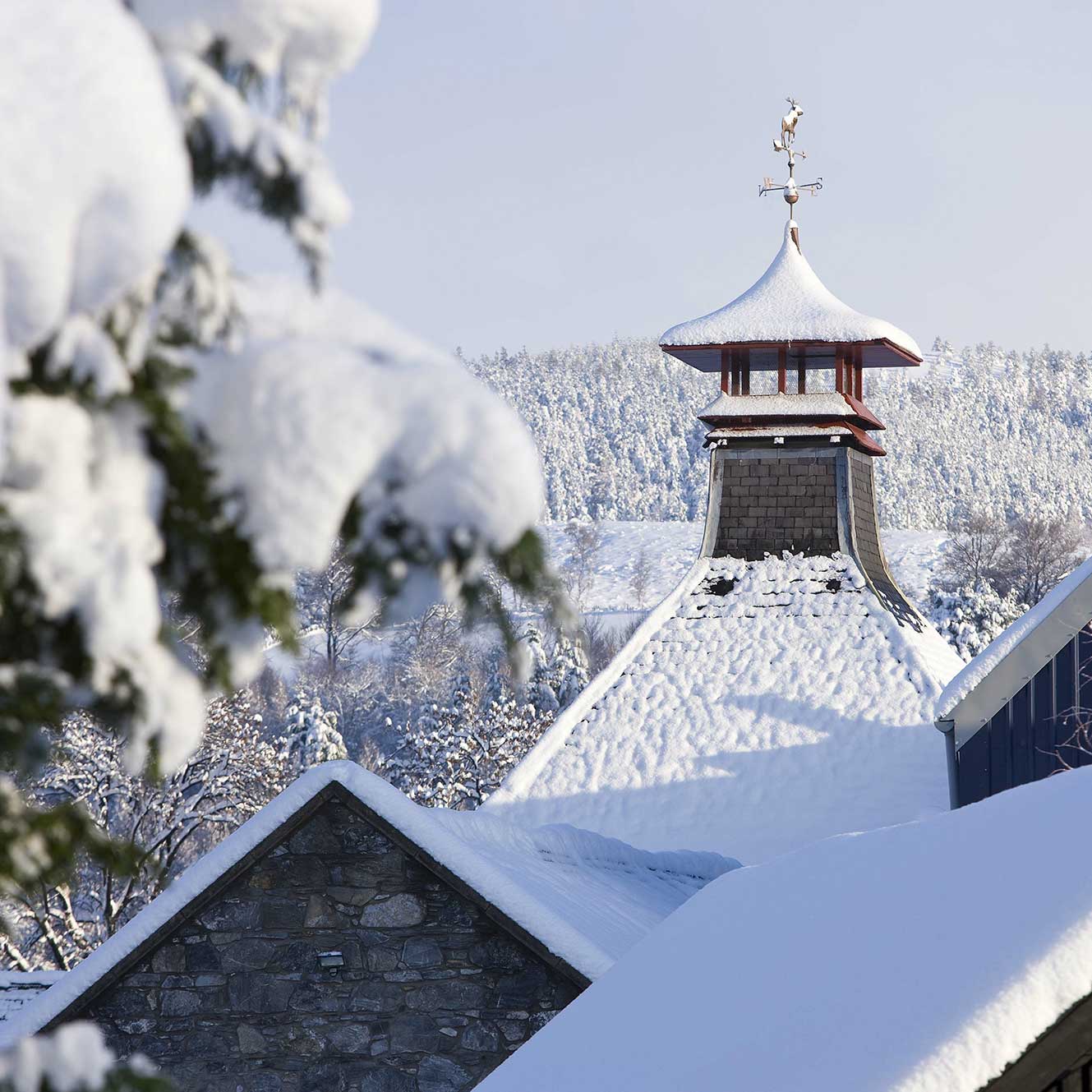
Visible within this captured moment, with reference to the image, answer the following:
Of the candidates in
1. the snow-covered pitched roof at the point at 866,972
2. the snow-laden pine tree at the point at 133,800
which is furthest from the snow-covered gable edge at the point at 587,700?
the snow-covered pitched roof at the point at 866,972

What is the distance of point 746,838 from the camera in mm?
14352

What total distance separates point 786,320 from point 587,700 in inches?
216

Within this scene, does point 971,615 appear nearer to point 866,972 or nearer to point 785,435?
point 785,435

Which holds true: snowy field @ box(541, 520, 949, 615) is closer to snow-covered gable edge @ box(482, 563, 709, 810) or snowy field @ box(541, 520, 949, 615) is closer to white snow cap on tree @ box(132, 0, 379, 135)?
snow-covered gable edge @ box(482, 563, 709, 810)

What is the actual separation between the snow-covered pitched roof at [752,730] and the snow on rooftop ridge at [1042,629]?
9.33ft

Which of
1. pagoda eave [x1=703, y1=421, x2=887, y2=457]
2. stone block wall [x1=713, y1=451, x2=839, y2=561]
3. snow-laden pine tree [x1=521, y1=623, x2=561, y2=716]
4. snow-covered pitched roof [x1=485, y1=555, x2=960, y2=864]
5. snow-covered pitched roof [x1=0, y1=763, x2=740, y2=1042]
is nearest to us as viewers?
snow-covered pitched roof [x1=0, y1=763, x2=740, y2=1042]

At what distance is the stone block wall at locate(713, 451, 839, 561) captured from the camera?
17719 millimetres

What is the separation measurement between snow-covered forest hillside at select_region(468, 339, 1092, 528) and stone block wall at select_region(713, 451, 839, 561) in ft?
309

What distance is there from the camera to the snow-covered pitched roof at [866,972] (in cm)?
347

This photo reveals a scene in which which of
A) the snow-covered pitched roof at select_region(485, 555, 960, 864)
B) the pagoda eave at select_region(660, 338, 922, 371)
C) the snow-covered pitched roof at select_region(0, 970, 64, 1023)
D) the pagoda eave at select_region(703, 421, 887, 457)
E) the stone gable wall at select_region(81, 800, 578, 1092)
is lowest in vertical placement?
the snow-covered pitched roof at select_region(0, 970, 64, 1023)

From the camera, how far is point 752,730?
15.4m

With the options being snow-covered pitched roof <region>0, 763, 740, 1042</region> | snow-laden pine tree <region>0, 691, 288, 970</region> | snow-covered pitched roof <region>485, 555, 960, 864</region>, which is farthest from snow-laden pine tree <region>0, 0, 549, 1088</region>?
snow-laden pine tree <region>0, 691, 288, 970</region>

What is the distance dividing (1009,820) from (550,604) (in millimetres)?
3259

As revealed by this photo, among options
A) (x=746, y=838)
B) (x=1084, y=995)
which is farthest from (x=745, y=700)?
(x=1084, y=995)
